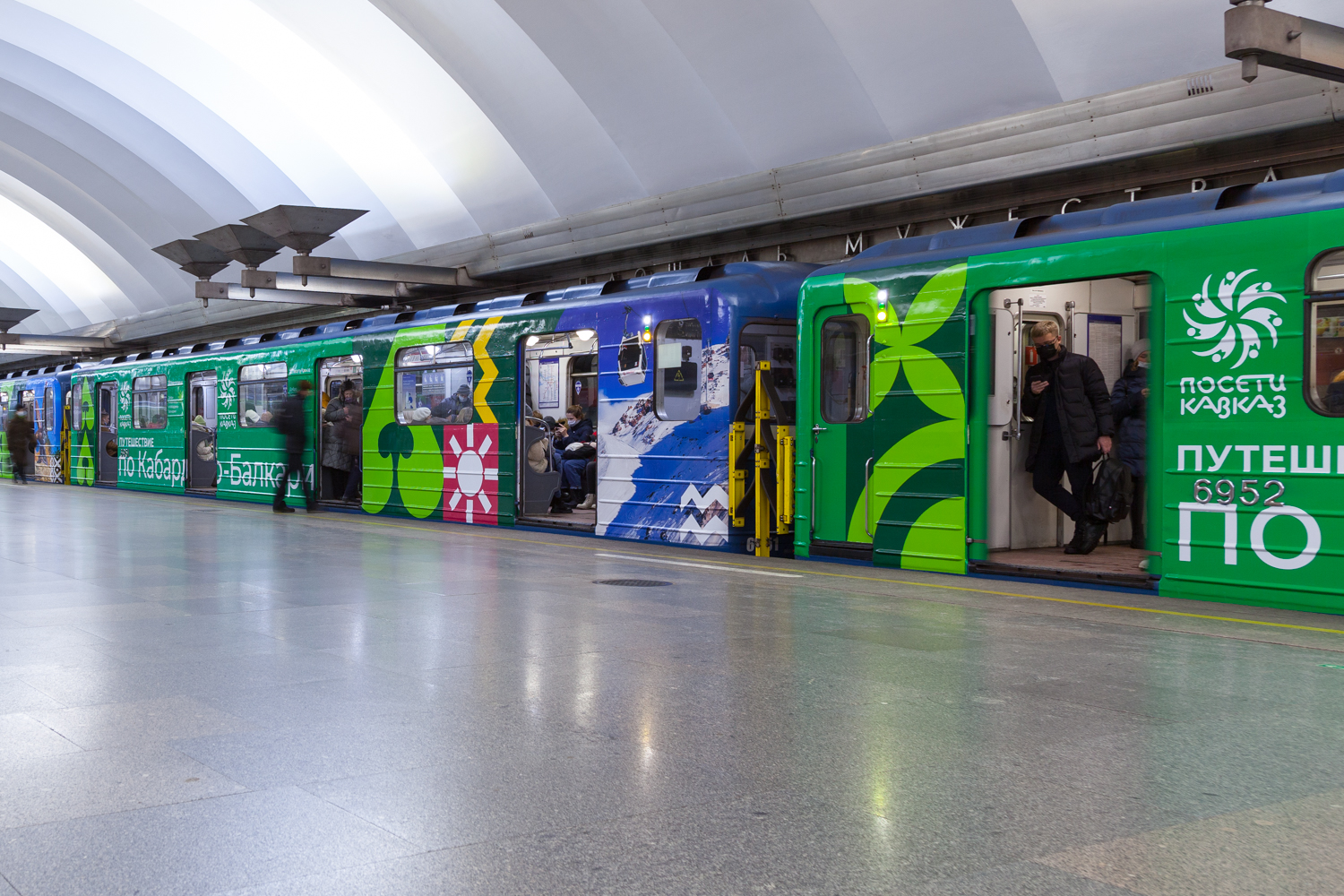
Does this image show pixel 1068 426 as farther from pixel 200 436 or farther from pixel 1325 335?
pixel 200 436

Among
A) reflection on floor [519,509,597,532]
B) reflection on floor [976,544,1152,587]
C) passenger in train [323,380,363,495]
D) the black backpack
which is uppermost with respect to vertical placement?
passenger in train [323,380,363,495]

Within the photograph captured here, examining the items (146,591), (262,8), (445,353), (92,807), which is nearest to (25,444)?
(262,8)

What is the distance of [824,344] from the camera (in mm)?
11086

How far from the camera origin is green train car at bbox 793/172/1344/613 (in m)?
7.69

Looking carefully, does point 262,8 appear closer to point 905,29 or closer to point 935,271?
point 905,29

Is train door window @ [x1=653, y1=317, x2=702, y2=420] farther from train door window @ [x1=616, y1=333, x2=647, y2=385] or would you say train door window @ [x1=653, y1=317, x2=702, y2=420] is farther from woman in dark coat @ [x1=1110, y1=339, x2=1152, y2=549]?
woman in dark coat @ [x1=1110, y1=339, x2=1152, y2=549]

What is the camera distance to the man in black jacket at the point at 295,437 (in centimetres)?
1798

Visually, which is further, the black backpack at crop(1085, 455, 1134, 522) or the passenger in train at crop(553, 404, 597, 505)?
the passenger in train at crop(553, 404, 597, 505)

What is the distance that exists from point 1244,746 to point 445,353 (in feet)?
41.1

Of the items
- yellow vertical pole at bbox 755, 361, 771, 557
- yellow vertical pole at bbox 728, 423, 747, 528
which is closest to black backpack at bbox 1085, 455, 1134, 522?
yellow vertical pole at bbox 755, 361, 771, 557

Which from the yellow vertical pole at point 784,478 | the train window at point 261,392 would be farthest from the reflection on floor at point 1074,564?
the train window at point 261,392

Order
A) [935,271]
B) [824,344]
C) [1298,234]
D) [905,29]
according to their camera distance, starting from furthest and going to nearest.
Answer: [905,29]
[824,344]
[935,271]
[1298,234]

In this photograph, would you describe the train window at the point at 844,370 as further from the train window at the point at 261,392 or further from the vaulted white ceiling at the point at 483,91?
the train window at the point at 261,392

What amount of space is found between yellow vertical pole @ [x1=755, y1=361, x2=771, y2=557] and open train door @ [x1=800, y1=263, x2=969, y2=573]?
542mm
